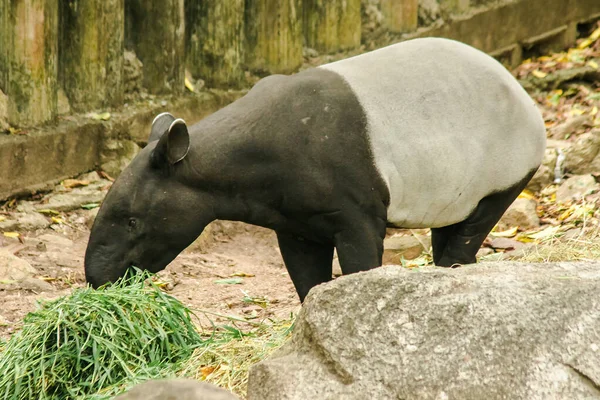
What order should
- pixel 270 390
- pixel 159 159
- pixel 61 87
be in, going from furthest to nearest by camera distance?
pixel 61 87
pixel 159 159
pixel 270 390

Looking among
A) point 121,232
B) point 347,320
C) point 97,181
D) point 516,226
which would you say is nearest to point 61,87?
point 97,181

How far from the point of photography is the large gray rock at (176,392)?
2.67m

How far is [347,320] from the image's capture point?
11.4ft

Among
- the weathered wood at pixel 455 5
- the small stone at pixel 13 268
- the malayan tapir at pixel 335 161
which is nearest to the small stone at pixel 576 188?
the malayan tapir at pixel 335 161

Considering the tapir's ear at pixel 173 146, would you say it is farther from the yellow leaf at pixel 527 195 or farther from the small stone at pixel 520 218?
the yellow leaf at pixel 527 195

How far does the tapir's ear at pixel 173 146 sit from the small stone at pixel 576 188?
4137 mm

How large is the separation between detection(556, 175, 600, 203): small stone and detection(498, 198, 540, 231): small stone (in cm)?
39

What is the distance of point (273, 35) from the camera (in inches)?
357

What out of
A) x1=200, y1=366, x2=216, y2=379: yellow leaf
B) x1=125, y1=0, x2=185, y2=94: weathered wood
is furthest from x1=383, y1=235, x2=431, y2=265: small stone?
x1=200, y1=366, x2=216, y2=379: yellow leaf

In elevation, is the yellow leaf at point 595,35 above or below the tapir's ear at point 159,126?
below

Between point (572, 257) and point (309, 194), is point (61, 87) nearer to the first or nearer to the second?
point (309, 194)

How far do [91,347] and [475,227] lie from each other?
7.37 ft

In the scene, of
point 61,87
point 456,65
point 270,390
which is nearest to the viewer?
point 270,390

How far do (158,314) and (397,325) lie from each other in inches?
66.7
